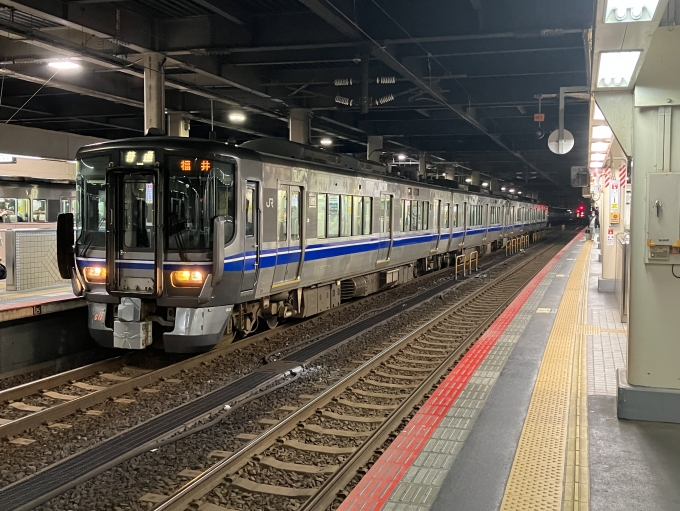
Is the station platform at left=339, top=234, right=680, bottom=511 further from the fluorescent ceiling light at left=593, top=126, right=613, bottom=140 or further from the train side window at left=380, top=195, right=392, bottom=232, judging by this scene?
the train side window at left=380, top=195, right=392, bottom=232

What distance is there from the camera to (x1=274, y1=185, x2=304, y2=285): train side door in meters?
9.59

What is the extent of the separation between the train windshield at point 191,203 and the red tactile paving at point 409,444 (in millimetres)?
3410

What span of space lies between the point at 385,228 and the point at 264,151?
204 inches

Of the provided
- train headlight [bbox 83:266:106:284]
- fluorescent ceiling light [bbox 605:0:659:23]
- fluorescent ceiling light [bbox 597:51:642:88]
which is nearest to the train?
train headlight [bbox 83:266:106:284]

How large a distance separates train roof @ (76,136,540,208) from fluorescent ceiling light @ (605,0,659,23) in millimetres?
5109

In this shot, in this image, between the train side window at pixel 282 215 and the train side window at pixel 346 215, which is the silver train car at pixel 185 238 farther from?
the train side window at pixel 346 215

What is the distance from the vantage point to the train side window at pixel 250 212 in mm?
8586

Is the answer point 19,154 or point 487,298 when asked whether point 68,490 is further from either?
point 19,154

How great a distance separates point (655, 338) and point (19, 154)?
1883 centimetres

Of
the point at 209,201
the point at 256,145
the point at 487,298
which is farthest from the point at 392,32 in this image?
the point at 487,298

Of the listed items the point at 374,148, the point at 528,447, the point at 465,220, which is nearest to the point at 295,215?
the point at 528,447

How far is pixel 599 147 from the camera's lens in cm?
1219

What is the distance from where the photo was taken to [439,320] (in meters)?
11.8

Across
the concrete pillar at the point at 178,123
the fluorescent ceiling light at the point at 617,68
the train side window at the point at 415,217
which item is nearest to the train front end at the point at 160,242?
the fluorescent ceiling light at the point at 617,68
